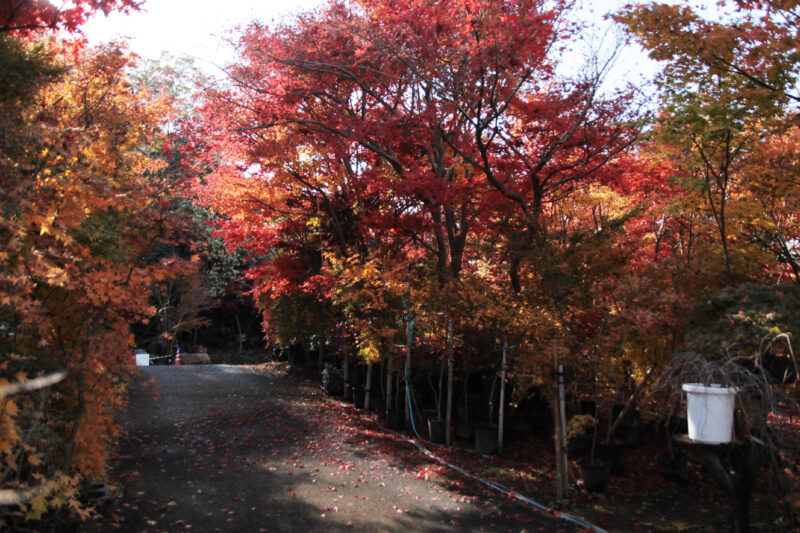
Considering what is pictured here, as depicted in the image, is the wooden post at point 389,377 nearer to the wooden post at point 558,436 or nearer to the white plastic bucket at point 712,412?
the wooden post at point 558,436

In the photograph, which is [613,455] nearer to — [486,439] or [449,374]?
[486,439]

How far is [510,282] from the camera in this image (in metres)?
8.30

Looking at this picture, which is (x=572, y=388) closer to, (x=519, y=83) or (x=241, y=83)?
(x=519, y=83)

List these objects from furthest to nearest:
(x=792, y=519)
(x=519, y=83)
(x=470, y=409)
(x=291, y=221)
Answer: (x=291, y=221), (x=470, y=409), (x=519, y=83), (x=792, y=519)

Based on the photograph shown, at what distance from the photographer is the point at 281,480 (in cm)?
676

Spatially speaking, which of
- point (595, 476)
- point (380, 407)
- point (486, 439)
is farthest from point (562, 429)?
point (380, 407)

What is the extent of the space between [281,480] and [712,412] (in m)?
4.63

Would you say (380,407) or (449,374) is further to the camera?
(380,407)

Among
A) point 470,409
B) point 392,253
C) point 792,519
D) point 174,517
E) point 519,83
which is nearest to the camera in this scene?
point 792,519

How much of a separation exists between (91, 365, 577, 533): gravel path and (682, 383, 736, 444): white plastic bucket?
182 cm

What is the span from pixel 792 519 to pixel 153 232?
596 centimetres

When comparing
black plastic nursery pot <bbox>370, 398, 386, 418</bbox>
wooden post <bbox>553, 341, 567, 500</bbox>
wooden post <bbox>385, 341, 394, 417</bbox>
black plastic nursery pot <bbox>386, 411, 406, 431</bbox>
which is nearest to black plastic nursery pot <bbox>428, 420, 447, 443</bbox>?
black plastic nursery pot <bbox>386, 411, 406, 431</bbox>

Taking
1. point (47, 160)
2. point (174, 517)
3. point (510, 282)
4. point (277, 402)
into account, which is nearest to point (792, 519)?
point (510, 282)

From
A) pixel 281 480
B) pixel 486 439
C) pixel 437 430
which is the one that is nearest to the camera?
pixel 281 480
